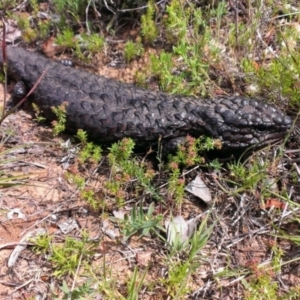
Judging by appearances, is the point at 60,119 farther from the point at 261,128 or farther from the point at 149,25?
the point at 261,128

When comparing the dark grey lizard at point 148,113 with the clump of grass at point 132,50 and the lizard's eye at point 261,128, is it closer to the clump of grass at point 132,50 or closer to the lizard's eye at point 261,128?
the lizard's eye at point 261,128

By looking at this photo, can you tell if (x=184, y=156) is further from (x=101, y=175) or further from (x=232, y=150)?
(x=101, y=175)

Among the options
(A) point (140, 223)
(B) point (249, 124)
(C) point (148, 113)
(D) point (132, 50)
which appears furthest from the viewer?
(D) point (132, 50)

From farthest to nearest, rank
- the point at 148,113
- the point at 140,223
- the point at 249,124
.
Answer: the point at 148,113 → the point at 249,124 → the point at 140,223

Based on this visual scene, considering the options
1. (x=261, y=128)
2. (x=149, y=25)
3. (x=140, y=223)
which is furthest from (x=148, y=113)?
(x=149, y=25)

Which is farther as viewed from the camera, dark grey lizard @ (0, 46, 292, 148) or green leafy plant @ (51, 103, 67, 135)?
green leafy plant @ (51, 103, 67, 135)

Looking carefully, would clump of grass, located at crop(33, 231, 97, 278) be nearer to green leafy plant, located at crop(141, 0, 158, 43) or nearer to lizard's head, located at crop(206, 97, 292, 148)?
lizard's head, located at crop(206, 97, 292, 148)

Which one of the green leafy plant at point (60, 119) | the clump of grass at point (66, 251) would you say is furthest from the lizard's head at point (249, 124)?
the clump of grass at point (66, 251)

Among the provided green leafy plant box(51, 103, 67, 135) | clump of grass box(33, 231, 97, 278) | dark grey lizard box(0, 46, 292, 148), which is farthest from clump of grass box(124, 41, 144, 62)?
clump of grass box(33, 231, 97, 278)
